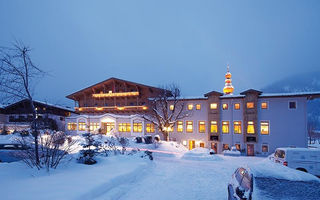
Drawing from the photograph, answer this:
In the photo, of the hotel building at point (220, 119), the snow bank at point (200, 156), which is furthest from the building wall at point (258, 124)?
the snow bank at point (200, 156)

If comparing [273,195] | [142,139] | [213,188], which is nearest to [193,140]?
[142,139]

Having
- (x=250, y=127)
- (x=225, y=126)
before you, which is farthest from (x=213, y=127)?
(x=250, y=127)

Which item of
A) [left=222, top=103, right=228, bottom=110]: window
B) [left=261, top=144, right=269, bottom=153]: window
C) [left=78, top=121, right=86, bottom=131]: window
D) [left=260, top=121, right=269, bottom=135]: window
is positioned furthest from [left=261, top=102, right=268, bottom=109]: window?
[left=78, top=121, right=86, bottom=131]: window

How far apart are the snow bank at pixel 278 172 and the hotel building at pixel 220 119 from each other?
23585 millimetres

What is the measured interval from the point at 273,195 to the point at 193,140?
25.7m

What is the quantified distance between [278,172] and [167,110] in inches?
985

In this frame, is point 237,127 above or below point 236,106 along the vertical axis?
below

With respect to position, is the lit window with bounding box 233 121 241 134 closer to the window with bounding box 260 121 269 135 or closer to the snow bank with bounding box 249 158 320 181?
the window with bounding box 260 121 269 135

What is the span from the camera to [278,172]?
4.12 metres

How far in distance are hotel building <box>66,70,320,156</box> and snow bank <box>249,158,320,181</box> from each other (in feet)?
77.4

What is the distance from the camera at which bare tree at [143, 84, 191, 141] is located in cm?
2677

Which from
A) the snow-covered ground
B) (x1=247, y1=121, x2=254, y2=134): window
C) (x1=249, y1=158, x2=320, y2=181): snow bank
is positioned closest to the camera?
(x1=249, y1=158, x2=320, y2=181): snow bank

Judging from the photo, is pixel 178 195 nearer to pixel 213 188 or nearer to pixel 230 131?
pixel 213 188

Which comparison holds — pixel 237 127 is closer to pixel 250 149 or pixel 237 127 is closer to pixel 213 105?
pixel 250 149
